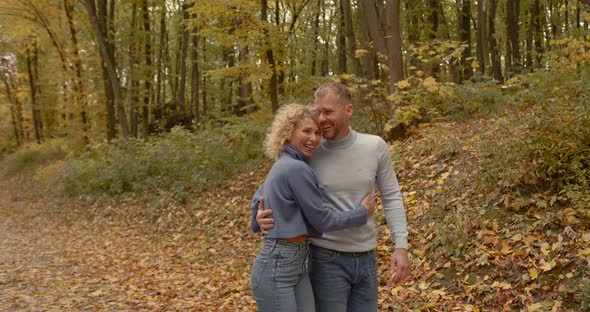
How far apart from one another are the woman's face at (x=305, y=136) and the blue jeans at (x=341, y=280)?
0.58m

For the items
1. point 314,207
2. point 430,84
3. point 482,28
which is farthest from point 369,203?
point 482,28

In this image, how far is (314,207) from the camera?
2598 millimetres

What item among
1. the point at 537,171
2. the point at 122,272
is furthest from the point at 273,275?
the point at 122,272

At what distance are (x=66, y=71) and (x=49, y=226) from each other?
36.5ft

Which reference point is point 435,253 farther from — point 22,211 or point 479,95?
point 22,211

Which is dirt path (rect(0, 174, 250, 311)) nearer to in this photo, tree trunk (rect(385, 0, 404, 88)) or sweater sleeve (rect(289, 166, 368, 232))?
sweater sleeve (rect(289, 166, 368, 232))

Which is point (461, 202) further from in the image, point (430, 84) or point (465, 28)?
point (465, 28)

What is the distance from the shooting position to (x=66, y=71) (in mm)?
22312

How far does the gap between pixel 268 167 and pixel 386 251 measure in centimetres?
632

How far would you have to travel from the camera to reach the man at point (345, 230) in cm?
281

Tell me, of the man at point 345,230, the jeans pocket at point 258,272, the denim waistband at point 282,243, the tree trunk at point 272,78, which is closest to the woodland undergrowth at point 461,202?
the tree trunk at point 272,78

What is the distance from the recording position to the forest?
215 inches

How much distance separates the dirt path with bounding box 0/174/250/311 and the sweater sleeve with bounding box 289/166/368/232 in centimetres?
390

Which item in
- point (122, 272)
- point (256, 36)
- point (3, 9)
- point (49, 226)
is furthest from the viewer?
point (3, 9)
